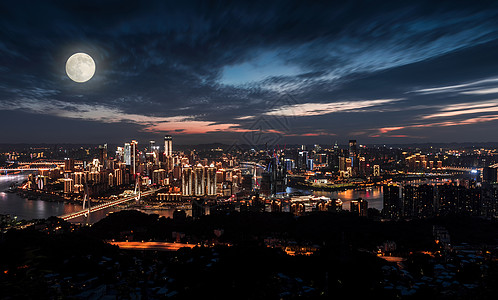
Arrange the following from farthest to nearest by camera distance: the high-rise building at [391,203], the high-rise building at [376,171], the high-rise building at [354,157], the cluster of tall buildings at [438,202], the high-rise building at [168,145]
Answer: the high-rise building at [168,145] < the high-rise building at [354,157] < the high-rise building at [376,171] < the high-rise building at [391,203] < the cluster of tall buildings at [438,202]

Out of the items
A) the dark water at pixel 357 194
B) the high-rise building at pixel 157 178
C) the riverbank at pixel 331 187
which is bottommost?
the dark water at pixel 357 194

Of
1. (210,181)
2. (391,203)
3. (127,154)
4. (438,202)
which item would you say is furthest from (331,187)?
(127,154)

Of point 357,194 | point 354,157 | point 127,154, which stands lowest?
point 357,194

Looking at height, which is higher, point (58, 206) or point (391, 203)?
point (391, 203)

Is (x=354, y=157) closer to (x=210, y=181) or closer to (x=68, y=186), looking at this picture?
(x=210, y=181)

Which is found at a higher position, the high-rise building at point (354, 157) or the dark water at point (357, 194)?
the high-rise building at point (354, 157)

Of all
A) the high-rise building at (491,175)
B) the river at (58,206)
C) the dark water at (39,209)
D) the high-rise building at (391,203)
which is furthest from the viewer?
the high-rise building at (491,175)

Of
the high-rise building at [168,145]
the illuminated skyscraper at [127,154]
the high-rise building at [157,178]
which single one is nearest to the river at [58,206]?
the high-rise building at [157,178]

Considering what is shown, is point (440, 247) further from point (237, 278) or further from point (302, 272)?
point (237, 278)

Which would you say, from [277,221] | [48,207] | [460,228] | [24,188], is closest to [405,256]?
[460,228]

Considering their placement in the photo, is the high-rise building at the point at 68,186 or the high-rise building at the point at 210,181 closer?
the high-rise building at the point at 68,186

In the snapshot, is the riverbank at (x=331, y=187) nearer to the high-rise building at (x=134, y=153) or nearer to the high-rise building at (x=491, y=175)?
the high-rise building at (x=491, y=175)
